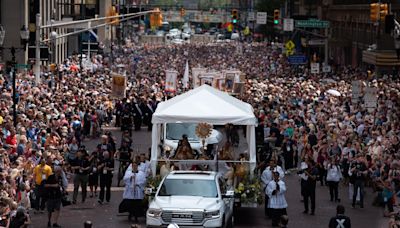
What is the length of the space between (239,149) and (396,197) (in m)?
11.5

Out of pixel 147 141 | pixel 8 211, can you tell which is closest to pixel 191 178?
pixel 8 211

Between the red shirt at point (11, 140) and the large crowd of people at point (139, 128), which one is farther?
the red shirt at point (11, 140)

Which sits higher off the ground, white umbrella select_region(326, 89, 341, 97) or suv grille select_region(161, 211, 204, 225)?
suv grille select_region(161, 211, 204, 225)

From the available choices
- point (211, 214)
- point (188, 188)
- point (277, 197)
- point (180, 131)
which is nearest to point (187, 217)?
point (211, 214)

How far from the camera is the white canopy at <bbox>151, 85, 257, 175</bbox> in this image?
24.3 m

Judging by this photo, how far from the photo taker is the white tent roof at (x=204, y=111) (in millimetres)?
24312

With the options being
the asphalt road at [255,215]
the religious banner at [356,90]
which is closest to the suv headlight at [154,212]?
the asphalt road at [255,215]

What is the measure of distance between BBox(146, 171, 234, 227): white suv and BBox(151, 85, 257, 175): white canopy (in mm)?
2268

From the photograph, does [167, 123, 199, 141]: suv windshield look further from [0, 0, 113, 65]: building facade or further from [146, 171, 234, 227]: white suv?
[0, 0, 113, 65]: building facade

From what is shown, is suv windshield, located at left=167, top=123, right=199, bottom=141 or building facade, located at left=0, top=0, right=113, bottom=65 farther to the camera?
building facade, located at left=0, top=0, right=113, bottom=65

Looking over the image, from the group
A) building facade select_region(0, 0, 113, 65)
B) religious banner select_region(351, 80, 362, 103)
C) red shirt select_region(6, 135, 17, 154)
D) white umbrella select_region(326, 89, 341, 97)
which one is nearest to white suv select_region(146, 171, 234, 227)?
red shirt select_region(6, 135, 17, 154)

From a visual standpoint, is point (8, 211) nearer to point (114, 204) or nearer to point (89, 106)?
point (114, 204)

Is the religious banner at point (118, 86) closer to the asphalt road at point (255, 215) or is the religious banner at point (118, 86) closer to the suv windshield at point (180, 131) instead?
the suv windshield at point (180, 131)

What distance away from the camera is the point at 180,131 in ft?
107
